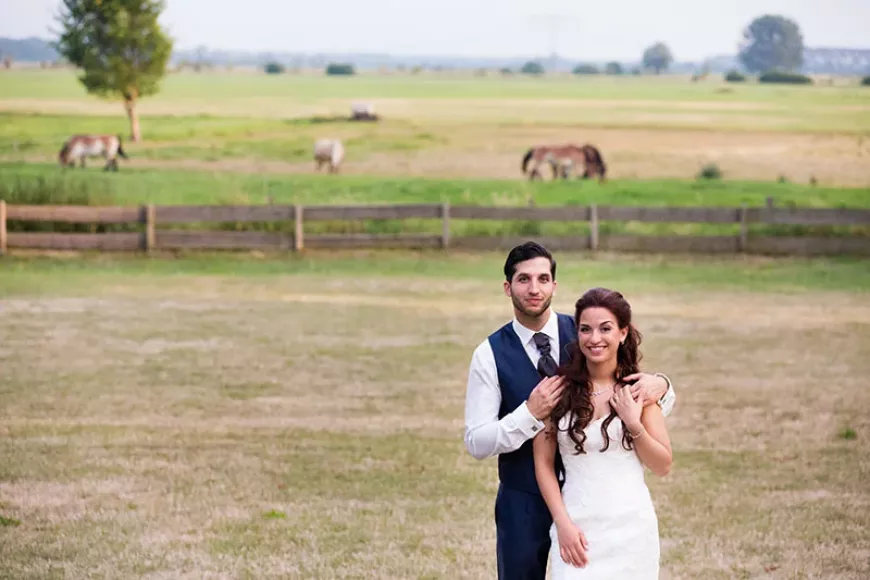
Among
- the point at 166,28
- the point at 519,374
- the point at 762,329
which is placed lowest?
the point at 762,329

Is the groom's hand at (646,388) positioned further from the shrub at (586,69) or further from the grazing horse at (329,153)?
the shrub at (586,69)

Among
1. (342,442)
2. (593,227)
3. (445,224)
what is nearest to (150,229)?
(445,224)

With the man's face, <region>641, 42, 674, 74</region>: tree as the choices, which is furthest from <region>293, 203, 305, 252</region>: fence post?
the man's face

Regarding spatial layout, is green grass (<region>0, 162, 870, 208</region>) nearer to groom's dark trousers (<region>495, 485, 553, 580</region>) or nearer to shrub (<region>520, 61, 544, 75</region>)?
shrub (<region>520, 61, 544, 75</region>)

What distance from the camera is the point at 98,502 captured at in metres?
7.88

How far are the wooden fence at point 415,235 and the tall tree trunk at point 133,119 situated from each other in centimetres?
328

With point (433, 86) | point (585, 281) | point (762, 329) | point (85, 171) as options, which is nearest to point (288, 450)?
point (762, 329)

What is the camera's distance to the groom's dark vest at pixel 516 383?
427 centimetres

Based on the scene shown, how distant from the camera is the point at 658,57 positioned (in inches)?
1026

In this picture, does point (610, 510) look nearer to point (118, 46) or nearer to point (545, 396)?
point (545, 396)

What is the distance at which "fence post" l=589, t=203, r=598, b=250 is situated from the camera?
2117 cm

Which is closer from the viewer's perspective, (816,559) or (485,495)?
(816,559)

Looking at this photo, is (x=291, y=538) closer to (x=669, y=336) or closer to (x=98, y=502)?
(x=98, y=502)

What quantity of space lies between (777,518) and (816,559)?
2.37 ft
